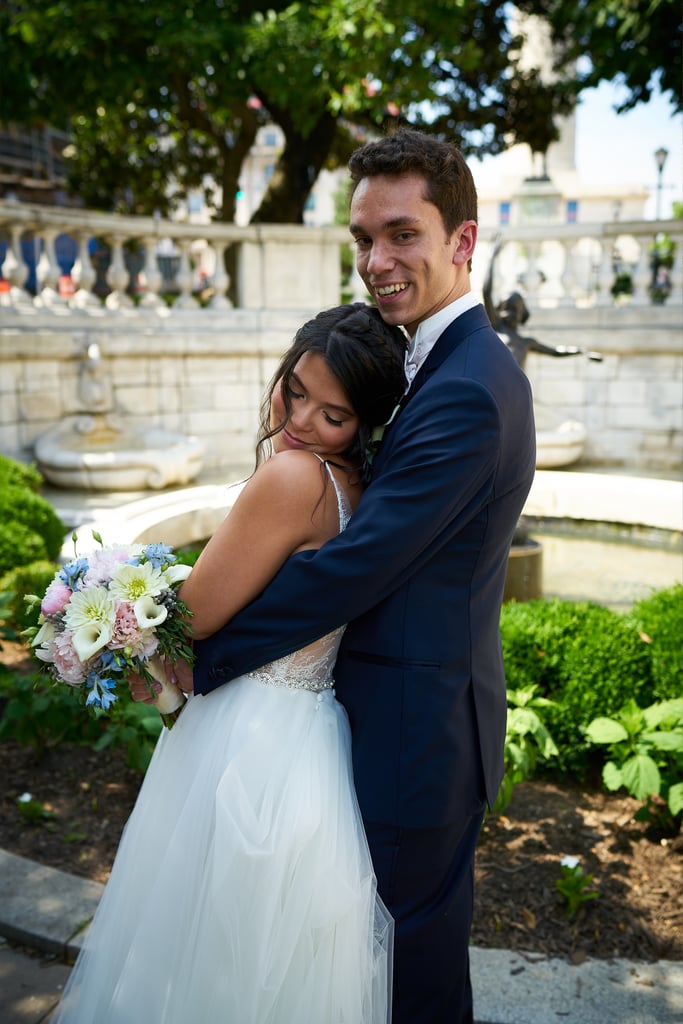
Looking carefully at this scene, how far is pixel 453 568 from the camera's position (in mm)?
1812

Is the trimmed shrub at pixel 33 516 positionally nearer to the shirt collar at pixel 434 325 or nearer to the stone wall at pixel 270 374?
the shirt collar at pixel 434 325

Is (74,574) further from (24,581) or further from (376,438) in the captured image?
(24,581)

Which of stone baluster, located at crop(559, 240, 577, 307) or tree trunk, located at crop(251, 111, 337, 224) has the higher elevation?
tree trunk, located at crop(251, 111, 337, 224)

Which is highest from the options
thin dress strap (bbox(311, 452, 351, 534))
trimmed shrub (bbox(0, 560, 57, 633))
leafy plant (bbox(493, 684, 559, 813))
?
thin dress strap (bbox(311, 452, 351, 534))

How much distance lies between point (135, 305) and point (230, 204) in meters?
5.47

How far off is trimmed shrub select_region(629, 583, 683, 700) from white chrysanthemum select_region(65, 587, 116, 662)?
2.61m

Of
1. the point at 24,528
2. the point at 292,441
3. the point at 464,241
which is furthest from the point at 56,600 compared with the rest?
the point at 24,528

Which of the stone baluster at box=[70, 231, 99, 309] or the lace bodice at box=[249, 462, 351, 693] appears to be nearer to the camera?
the lace bodice at box=[249, 462, 351, 693]

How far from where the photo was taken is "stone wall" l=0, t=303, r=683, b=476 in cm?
1038

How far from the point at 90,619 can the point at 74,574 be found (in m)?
0.14

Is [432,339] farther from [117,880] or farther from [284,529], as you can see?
[117,880]

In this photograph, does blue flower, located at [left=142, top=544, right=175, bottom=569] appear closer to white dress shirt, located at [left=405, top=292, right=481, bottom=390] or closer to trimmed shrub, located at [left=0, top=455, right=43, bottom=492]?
white dress shirt, located at [left=405, top=292, right=481, bottom=390]

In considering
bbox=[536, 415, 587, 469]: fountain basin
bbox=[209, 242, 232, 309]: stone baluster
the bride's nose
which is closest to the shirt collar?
the bride's nose

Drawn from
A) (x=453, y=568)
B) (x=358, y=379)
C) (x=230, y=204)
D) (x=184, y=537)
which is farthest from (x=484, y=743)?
(x=230, y=204)
